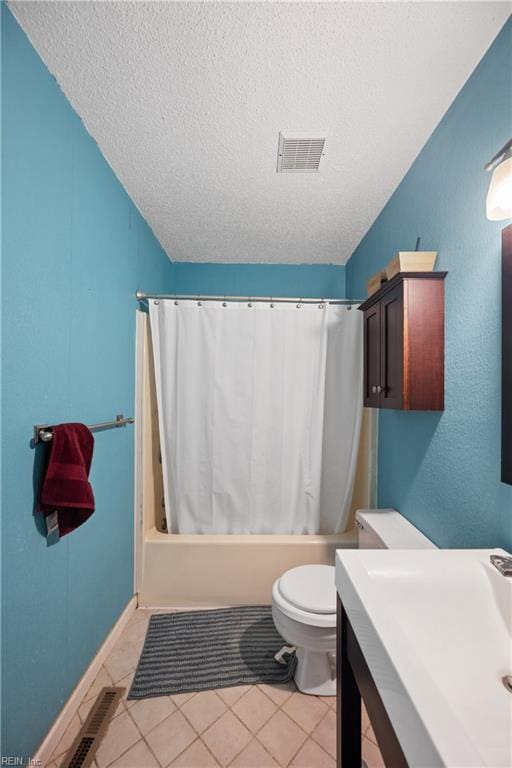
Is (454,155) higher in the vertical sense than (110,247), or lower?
higher

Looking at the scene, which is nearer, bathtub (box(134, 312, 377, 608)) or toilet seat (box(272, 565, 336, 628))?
toilet seat (box(272, 565, 336, 628))

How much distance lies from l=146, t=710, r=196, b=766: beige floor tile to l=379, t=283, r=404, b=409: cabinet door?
1.47 meters

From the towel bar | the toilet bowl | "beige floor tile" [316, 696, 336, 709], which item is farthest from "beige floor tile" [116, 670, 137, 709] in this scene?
the towel bar

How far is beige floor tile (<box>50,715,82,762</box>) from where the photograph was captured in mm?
1182

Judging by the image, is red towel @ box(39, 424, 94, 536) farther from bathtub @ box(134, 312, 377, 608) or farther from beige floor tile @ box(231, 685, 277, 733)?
A: beige floor tile @ box(231, 685, 277, 733)

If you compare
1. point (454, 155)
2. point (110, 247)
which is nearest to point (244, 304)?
point (110, 247)

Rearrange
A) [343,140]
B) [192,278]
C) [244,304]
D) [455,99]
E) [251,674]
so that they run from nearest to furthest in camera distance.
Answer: [455,99] → [343,140] → [251,674] → [244,304] → [192,278]

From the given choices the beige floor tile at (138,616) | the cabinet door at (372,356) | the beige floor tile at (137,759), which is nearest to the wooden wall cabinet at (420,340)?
the cabinet door at (372,356)

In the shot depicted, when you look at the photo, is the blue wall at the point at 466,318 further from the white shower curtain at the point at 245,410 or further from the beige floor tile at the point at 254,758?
the beige floor tile at the point at 254,758

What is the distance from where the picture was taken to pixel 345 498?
7.16 feet

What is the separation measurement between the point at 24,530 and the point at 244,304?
156 cm

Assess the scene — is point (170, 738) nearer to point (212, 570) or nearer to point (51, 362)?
point (212, 570)

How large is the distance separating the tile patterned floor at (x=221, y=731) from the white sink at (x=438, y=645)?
0.80m

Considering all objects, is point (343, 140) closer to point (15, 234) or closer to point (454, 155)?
point (454, 155)
